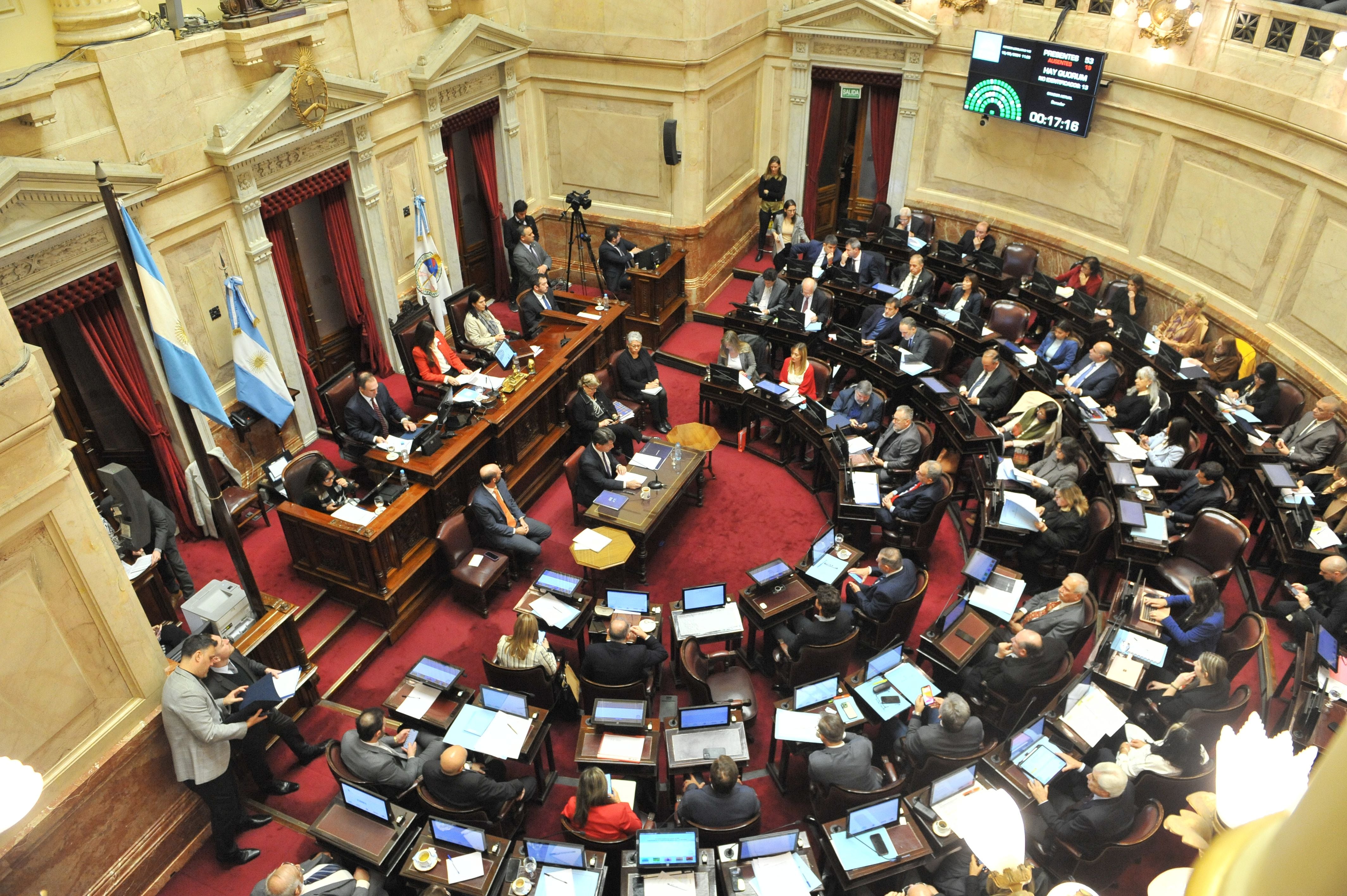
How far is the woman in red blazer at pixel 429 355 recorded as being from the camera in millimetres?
9789

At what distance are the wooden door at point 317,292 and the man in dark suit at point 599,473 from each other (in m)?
3.66

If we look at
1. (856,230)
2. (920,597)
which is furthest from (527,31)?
(920,597)

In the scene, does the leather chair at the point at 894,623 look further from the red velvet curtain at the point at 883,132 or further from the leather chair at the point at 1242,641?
the red velvet curtain at the point at 883,132

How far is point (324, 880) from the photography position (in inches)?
209

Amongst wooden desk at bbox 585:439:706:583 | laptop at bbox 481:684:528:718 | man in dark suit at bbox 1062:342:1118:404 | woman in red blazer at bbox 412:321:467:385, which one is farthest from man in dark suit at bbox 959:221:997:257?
laptop at bbox 481:684:528:718

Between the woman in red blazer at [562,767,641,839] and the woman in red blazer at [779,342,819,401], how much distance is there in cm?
551

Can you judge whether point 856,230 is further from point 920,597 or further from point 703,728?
point 703,728

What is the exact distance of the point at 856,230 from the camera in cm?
1344

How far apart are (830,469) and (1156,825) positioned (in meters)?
4.49

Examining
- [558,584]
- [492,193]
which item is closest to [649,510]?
[558,584]

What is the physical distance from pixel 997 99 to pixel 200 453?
10927 millimetres

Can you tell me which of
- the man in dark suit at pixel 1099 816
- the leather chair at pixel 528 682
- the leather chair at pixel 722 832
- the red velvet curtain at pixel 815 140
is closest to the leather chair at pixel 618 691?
the leather chair at pixel 528 682

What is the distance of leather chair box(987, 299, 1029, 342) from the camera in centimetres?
1109

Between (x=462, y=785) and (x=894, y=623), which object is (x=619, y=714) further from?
(x=894, y=623)
